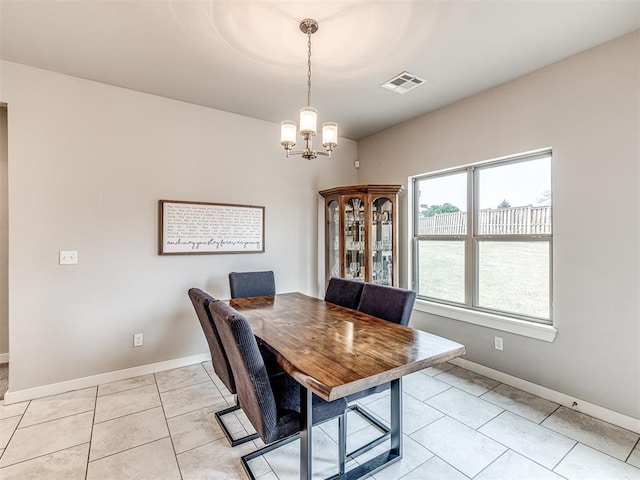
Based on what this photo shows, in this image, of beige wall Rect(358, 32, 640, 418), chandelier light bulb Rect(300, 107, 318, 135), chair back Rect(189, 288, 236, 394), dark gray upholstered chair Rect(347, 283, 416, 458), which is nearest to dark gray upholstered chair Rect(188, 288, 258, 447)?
chair back Rect(189, 288, 236, 394)

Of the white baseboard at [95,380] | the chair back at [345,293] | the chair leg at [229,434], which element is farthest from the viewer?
the chair back at [345,293]

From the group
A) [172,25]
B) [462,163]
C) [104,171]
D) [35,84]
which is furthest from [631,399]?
[35,84]

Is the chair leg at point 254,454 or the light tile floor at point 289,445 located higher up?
the chair leg at point 254,454

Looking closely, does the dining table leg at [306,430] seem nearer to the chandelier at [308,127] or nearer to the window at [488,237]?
the chandelier at [308,127]

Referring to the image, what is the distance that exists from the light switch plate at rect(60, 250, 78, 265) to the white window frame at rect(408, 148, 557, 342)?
3.44 m

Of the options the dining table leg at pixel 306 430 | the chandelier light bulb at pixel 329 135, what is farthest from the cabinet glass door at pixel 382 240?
the dining table leg at pixel 306 430

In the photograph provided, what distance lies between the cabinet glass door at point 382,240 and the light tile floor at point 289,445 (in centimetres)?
138

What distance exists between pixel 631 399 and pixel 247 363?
2650 millimetres

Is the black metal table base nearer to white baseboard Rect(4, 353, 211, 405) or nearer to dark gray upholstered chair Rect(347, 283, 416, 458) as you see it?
dark gray upholstered chair Rect(347, 283, 416, 458)

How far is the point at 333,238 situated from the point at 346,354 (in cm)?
255

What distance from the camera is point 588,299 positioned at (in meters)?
2.38

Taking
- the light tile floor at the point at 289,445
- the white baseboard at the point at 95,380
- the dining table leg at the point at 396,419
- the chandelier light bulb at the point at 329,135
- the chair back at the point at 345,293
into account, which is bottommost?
the light tile floor at the point at 289,445

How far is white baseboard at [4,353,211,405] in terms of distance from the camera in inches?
101

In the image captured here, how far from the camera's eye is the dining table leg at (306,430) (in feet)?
4.99
